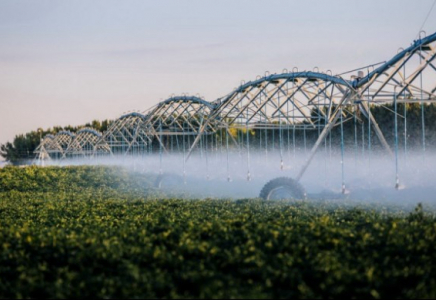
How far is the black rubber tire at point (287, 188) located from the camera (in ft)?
63.0

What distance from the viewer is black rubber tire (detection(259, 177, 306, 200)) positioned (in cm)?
1920

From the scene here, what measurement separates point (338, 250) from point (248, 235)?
4.88ft

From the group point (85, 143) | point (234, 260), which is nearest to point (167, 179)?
point (234, 260)

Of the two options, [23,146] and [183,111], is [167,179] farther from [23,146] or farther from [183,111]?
[23,146]

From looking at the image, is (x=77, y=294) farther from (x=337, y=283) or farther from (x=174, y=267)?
(x=337, y=283)

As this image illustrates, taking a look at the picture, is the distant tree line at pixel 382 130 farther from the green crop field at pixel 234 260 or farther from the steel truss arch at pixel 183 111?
the green crop field at pixel 234 260

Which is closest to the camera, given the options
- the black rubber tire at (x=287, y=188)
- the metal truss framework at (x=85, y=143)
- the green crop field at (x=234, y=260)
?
the green crop field at (x=234, y=260)

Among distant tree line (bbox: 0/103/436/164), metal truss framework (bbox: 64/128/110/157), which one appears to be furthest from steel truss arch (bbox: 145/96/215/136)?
metal truss framework (bbox: 64/128/110/157)

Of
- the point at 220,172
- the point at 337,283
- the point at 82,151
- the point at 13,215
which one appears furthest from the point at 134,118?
the point at 337,283

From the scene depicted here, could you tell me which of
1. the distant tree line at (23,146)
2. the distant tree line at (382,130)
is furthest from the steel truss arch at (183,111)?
the distant tree line at (23,146)

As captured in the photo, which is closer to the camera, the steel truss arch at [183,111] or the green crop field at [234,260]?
the green crop field at [234,260]

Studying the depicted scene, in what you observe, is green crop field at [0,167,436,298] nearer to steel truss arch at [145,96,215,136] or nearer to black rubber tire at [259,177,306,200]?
black rubber tire at [259,177,306,200]

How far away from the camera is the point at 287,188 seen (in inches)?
766

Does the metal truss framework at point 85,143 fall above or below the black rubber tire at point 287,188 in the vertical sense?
above
